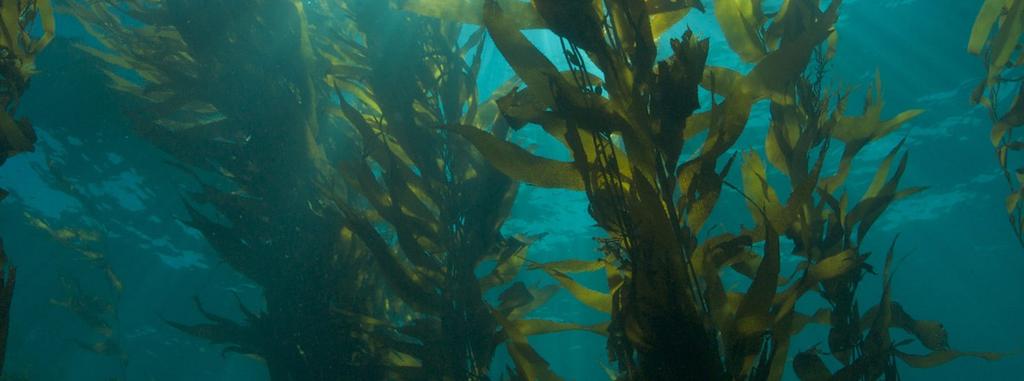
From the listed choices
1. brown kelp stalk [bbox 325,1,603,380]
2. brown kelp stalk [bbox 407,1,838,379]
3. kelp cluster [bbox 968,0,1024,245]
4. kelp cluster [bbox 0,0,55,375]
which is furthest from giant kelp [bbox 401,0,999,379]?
kelp cluster [bbox 968,0,1024,245]

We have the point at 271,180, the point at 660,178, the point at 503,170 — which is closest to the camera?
the point at 660,178

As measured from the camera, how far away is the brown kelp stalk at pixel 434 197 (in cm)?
240

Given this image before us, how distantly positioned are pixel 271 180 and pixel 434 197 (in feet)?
3.88

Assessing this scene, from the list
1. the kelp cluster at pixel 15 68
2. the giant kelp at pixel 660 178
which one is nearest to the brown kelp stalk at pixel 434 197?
the giant kelp at pixel 660 178

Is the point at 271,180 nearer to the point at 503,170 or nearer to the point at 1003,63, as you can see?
the point at 503,170

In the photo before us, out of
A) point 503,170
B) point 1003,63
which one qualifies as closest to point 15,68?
point 503,170

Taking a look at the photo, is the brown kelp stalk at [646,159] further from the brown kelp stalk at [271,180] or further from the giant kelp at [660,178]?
the brown kelp stalk at [271,180]

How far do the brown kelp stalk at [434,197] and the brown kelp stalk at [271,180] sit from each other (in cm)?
34

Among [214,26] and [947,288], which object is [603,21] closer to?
[214,26]

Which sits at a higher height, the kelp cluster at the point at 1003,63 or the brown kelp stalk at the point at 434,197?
the kelp cluster at the point at 1003,63

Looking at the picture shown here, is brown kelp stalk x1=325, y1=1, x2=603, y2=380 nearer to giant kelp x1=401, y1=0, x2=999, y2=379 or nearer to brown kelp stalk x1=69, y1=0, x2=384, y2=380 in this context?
brown kelp stalk x1=69, y1=0, x2=384, y2=380

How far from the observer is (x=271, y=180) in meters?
3.20

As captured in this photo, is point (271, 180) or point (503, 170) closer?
point (503, 170)

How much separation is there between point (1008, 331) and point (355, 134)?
198 feet
